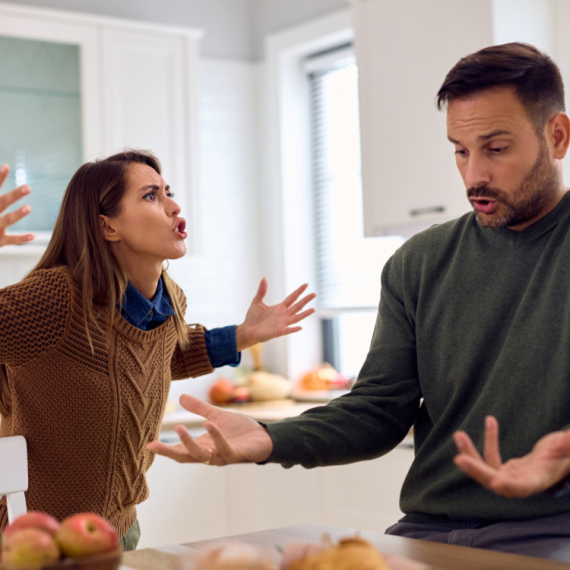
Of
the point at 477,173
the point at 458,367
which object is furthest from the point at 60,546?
the point at 477,173

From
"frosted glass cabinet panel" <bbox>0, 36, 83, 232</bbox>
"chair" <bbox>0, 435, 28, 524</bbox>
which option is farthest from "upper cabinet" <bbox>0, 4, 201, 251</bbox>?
"chair" <bbox>0, 435, 28, 524</bbox>

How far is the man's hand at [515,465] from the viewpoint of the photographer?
1059 millimetres

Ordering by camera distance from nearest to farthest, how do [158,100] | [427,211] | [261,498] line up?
[427,211] < [261,498] < [158,100]

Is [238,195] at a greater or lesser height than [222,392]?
greater

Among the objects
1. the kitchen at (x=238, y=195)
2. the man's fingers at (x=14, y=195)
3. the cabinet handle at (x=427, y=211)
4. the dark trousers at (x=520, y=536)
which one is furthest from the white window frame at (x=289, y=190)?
the dark trousers at (x=520, y=536)

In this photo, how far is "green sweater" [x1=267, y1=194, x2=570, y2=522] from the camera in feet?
4.69

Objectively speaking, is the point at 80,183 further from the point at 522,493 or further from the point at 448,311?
the point at 522,493

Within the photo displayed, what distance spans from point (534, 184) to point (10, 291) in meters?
1.09

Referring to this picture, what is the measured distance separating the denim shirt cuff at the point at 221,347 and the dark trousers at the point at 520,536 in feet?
3.15

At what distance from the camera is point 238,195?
4.34 metres

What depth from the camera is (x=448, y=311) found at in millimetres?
1594

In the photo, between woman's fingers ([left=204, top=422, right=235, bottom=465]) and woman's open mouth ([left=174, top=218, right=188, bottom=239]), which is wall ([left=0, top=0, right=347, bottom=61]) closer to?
woman's open mouth ([left=174, top=218, right=188, bottom=239])

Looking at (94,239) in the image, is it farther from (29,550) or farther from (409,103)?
(409,103)

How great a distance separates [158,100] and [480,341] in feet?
8.62
